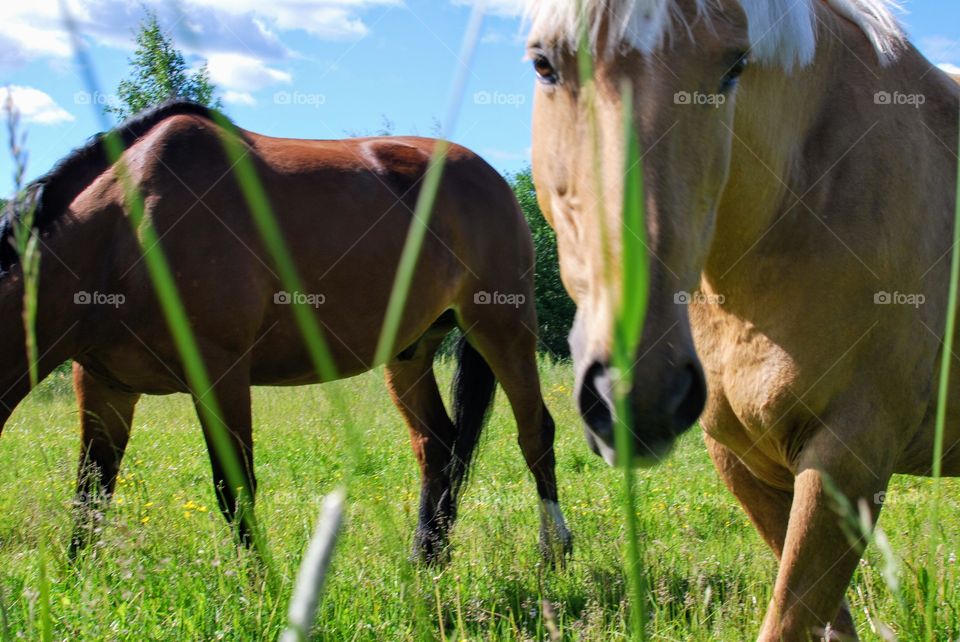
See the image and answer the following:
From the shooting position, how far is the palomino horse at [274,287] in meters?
3.82

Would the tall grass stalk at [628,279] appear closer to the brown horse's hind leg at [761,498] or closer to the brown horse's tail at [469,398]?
the brown horse's hind leg at [761,498]

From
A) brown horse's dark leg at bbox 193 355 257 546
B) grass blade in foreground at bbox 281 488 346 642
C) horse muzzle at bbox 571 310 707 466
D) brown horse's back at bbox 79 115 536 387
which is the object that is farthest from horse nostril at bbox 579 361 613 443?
brown horse's back at bbox 79 115 536 387

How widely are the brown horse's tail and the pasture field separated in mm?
396

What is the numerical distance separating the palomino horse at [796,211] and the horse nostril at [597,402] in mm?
343

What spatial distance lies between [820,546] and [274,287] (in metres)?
3.17

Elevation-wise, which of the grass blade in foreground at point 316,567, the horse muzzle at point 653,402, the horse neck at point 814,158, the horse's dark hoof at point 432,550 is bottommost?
the horse's dark hoof at point 432,550

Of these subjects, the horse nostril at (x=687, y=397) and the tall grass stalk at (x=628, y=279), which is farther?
the horse nostril at (x=687, y=397)

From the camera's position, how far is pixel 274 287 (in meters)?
4.30

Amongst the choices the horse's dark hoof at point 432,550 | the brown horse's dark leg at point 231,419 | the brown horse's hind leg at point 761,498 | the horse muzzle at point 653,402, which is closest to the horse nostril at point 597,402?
the horse muzzle at point 653,402

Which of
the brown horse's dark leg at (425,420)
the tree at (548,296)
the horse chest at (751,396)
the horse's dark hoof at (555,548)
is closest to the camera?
the horse chest at (751,396)

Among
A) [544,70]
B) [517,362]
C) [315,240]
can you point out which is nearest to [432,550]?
[517,362]

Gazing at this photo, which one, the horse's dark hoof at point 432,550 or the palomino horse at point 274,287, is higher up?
the palomino horse at point 274,287

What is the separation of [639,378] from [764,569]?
2573 millimetres

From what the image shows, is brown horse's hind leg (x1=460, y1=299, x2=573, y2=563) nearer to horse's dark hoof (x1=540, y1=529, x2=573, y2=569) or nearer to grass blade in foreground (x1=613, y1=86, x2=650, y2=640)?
horse's dark hoof (x1=540, y1=529, x2=573, y2=569)
